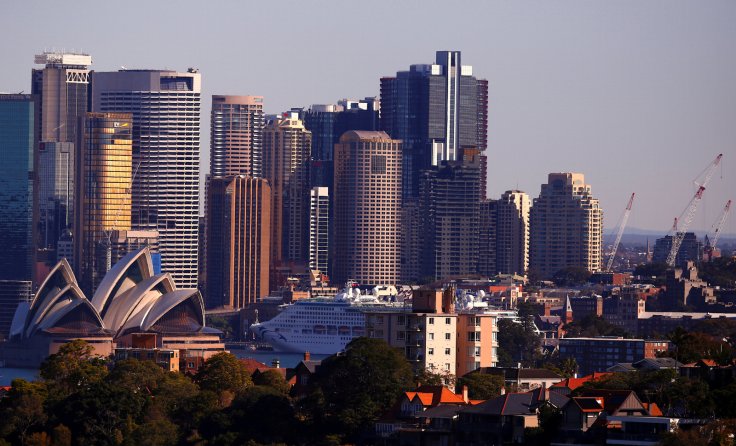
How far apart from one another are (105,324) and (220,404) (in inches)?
2618

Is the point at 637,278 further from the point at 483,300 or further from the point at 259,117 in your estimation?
the point at 259,117

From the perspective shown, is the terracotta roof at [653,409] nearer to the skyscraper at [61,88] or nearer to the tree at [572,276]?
the tree at [572,276]

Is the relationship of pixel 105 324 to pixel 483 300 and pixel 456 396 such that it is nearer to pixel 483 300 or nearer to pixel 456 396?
pixel 483 300

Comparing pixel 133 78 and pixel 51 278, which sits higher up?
pixel 133 78

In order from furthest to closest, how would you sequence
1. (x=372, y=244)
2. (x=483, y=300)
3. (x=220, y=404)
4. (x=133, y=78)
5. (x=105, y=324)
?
(x=372, y=244) → (x=133, y=78) → (x=483, y=300) → (x=105, y=324) → (x=220, y=404)

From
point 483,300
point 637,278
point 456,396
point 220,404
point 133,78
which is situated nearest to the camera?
point 456,396

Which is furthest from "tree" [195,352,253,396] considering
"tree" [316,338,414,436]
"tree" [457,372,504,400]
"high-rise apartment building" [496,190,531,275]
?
"high-rise apartment building" [496,190,531,275]

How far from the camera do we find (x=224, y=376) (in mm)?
64812

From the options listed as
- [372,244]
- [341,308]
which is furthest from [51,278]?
[372,244]

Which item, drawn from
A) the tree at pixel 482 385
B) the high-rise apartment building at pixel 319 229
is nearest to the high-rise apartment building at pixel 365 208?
the high-rise apartment building at pixel 319 229

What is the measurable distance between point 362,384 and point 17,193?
413 feet

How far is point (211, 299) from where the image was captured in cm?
18200

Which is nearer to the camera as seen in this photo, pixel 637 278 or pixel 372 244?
pixel 637 278

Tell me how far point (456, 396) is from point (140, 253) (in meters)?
74.3
